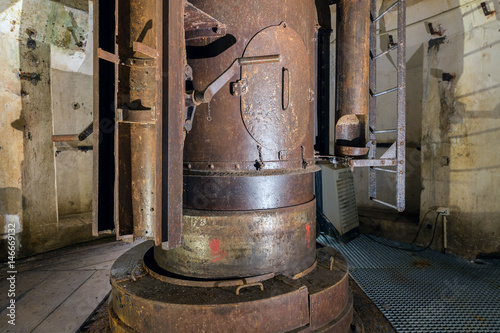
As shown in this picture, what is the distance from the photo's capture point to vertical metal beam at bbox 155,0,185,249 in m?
1.63

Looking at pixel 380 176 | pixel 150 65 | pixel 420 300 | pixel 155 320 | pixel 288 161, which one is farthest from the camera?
pixel 380 176

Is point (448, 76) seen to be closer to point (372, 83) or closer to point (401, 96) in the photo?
point (372, 83)

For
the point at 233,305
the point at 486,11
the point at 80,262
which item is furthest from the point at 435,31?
the point at 80,262

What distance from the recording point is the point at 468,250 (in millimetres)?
4156

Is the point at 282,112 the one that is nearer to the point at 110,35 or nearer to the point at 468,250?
the point at 110,35

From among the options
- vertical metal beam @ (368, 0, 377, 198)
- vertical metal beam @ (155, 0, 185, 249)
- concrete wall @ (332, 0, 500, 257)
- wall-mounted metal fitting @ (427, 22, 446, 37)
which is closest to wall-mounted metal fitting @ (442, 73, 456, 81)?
concrete wall @ (332, 0, 500, 257)

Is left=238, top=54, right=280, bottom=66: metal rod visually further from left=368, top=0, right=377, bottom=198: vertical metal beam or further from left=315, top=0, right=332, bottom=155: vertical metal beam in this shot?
left=368, top=0, right=377, bottom=198: vertical metal beam

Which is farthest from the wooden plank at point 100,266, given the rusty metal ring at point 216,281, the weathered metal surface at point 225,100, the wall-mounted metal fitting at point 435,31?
the wall-mounted metal fitting at point 435,31

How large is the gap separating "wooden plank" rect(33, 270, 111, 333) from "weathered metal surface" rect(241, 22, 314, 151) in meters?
2.23

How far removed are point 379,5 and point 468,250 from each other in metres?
4.18

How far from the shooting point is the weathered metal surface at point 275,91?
194cm

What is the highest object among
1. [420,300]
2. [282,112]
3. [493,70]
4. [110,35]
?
[493,70]

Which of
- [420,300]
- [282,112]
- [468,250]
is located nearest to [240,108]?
[282,112]

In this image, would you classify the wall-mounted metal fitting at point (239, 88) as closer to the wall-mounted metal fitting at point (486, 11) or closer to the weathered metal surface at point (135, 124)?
the weathered metal surface at point (135, 124)
